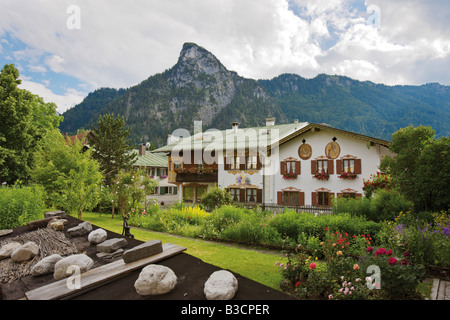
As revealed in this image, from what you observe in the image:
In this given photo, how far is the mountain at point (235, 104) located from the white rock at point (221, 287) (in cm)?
10906

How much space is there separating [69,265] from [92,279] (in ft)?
2.46

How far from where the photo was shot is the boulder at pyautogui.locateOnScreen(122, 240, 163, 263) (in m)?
4.58

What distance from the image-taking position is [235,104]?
148 meters

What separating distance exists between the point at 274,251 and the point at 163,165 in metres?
37.3

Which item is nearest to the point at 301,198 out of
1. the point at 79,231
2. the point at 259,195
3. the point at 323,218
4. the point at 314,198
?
the point at 314,198

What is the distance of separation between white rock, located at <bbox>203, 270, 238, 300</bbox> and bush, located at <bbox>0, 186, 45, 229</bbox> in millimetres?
9047

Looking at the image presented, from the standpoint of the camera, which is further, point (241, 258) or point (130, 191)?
point (130, 191)

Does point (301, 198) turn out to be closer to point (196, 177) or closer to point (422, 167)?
point (196, 177)

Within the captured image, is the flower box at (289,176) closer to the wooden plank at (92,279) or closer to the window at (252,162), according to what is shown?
the window at (252,162)

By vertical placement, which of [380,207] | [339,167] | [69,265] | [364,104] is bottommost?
[69,265]

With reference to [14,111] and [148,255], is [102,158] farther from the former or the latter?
[148,255]

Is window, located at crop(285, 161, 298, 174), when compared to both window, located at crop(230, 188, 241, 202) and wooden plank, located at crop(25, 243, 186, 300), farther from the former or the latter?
wooden plank, located at crop(25, 243, 186, 300)

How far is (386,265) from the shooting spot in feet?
15.9
